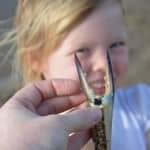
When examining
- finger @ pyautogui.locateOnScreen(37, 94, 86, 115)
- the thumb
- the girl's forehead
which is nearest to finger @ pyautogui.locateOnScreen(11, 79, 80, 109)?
finger @ pyautogui.locateOnScreen(37, 94, 86, 115)

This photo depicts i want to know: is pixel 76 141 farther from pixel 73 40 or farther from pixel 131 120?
pixel 131 120

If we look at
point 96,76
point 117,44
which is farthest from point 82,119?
point 117,44

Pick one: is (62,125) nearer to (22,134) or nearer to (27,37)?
(22,134)

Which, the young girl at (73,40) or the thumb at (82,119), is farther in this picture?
the young girl at (73,40)

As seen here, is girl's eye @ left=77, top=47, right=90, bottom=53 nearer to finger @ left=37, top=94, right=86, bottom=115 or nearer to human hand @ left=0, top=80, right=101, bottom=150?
finger @ left=37, top=94, right=86, bottom=115

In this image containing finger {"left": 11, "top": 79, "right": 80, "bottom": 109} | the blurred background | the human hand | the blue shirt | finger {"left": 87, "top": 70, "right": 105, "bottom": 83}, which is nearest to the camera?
the human hand

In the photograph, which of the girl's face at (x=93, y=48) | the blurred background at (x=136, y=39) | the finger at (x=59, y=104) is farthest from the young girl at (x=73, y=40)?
the blurred background at (x=136, y=39)

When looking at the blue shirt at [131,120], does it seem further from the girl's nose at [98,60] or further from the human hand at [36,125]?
the human hand at [36,125]
